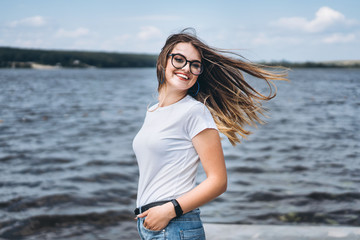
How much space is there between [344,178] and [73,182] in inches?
205

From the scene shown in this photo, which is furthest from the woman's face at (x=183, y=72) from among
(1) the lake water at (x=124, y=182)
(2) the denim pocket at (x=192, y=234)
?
(2) the denim pocket at (x=192, y=234)

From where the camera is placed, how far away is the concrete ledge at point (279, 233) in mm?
3943

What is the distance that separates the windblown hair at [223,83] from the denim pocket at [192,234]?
0.63 meters

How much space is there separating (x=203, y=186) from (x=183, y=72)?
2.19ft

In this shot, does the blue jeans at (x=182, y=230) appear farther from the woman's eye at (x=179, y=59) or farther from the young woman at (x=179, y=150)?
the woman's eye at (x=179, y=59)

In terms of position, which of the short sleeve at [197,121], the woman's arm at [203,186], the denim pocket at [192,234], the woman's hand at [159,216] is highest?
the short sleeve at [197,121]

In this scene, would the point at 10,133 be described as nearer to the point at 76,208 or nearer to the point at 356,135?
the point at 76,208

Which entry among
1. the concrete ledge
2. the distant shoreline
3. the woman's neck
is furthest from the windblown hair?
the distant shoreline

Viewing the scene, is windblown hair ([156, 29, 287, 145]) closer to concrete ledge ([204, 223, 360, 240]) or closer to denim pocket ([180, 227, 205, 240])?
denim pocket ([180, 227, 205, 240])

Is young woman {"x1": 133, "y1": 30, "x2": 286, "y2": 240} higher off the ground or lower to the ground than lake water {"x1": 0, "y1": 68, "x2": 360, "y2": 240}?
higher

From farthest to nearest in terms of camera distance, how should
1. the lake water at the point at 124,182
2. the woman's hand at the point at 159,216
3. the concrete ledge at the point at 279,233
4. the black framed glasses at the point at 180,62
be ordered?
the lake water at the point at 124,182
the concrete ledge at the point at 279,233
the black framed glasses at the point at 180,62
the woman's hand at the point at 159,216

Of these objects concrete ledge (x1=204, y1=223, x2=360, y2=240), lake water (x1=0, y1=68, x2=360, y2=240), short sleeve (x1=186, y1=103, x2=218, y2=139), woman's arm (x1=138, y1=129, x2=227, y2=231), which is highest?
short sleeve (x1=186, y1=103, x2=218, y2=139)

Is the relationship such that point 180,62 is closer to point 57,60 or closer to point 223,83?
point 223,83

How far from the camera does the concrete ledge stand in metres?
3.94
